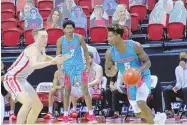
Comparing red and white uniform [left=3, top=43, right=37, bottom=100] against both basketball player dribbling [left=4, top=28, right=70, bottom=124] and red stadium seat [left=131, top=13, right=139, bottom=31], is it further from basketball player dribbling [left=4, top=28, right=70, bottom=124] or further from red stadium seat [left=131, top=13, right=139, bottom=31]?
red stadium seat [left=131, top=13, right=139, bottom=31]

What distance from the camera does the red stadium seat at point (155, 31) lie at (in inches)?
437

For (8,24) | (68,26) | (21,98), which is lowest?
(21,98)

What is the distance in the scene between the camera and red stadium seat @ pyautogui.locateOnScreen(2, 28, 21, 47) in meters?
11.3

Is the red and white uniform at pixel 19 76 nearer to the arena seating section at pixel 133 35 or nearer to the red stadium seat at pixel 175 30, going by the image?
the arena seating section at pixel 133 35

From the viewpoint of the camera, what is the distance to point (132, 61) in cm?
735

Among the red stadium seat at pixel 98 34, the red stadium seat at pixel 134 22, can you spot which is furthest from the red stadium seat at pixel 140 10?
the red stadium seat at pixel 98 34

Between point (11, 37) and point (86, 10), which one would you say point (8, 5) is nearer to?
point (11, 37)

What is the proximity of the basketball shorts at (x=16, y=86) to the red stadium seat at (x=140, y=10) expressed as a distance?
498 centimetres

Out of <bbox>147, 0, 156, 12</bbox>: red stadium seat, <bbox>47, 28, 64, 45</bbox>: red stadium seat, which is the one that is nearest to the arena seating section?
<bbox>47, 28, 64, 45</bbox>: red stadium seat

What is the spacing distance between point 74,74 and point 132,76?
251 centimetres

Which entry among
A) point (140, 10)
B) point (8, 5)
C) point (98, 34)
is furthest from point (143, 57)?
point (8, 5)

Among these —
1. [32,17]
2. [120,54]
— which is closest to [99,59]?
[32,17]

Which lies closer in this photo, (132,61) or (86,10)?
(132,61)

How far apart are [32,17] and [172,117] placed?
3.88 metres
